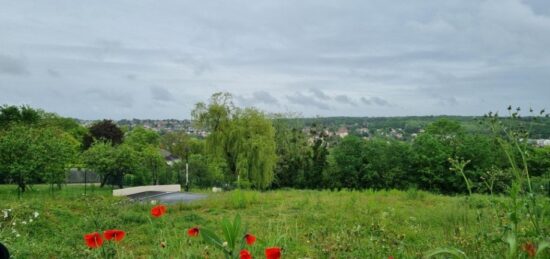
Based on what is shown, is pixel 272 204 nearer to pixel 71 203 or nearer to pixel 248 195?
pixel 248 195

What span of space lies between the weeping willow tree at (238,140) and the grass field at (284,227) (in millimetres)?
21195

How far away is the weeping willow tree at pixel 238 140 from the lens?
35156 millimetres

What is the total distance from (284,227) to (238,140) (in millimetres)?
29176

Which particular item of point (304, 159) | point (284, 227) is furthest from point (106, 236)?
point (304, 159)

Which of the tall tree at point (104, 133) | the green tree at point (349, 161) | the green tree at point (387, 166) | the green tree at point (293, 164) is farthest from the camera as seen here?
the tall tree at point (104, 133)

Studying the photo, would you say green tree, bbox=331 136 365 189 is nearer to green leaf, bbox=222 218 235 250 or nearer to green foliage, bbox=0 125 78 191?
green foliage, bbox=0 125 78 191

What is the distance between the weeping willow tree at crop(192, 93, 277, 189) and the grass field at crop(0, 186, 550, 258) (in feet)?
69.5

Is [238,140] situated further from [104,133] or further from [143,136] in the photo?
[143,136]

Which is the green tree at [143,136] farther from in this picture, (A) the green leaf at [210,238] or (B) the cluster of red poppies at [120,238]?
(A) the green leaf at [210,238]

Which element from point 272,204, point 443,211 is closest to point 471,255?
point 443,211

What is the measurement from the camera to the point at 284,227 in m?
6.46

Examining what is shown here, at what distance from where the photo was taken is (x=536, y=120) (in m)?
2.73

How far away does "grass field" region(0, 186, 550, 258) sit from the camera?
→ 11.9ft

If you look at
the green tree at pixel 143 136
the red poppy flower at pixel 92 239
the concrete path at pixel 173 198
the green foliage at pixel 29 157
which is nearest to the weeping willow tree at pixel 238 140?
the concrete path at pixel 173 198
